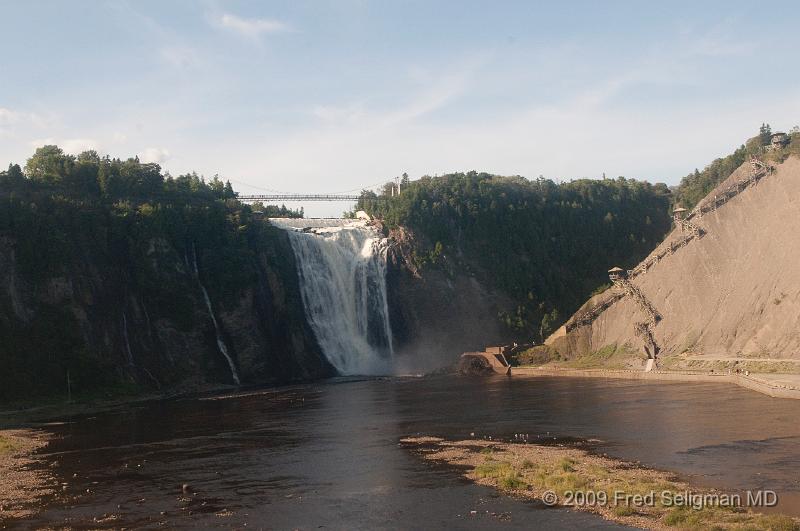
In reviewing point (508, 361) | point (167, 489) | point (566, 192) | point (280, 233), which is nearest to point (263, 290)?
point (280, 233)

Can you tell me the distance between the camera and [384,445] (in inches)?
1721

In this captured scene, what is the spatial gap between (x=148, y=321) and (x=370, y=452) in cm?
5222

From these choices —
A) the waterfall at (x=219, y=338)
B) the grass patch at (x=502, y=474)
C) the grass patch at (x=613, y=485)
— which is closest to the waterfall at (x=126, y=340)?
the waterfall at (x=219, y=338)

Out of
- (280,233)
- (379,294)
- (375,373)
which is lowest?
(375,373)

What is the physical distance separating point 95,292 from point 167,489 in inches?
2135

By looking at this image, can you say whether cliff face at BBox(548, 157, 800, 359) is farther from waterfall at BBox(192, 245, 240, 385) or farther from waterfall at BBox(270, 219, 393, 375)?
waterfall at BBox(192, 245, 240, 385)

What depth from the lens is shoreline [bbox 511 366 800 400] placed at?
5270 cm

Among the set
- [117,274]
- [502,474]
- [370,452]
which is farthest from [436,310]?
A: [502,474]

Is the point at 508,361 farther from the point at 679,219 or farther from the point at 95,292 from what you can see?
Result: the point at 95,292

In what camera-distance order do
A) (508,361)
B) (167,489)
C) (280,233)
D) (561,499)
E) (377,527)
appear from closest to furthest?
1. (377,527)
2. (561,499)
3. (167,489)
4. (508,361)
5. (280,233)

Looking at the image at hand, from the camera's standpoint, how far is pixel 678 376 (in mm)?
68250

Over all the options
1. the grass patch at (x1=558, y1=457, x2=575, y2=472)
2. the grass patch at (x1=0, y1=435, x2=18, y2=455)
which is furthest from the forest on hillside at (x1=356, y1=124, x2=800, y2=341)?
the grass patch at (x1=558, y1=457, x2=575, y2=472)

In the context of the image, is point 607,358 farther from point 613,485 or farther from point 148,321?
point 613,485

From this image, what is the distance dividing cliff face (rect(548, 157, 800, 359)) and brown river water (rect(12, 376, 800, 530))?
7.77 m
